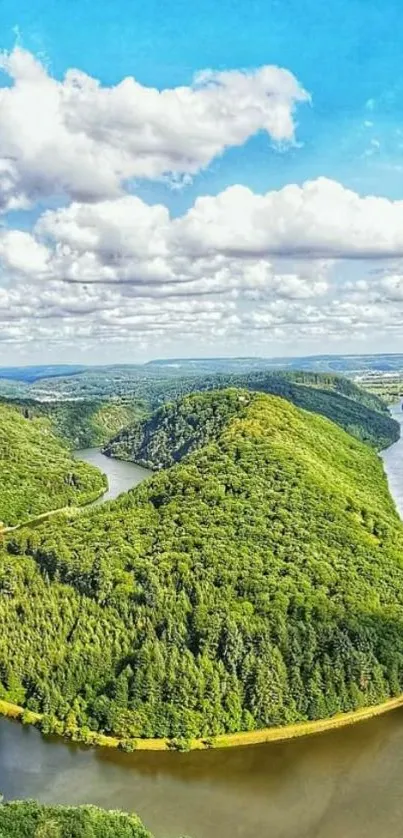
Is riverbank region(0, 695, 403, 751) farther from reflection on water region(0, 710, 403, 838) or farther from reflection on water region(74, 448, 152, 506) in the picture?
reflection on water region(74, 448, 152, 506)

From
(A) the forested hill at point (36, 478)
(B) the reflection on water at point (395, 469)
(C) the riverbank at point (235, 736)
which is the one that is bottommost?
(C) the riverbank at point (235, 736)

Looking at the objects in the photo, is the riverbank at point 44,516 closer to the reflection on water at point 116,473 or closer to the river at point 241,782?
the reflection on water at point 116,473

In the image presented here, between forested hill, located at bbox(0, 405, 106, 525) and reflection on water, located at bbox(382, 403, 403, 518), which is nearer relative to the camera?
reflection on water, located at bbox(382, 403, 403, 518)

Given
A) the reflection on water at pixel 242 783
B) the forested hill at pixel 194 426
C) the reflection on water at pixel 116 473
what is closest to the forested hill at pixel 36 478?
the reflection on water at pixel 116 473

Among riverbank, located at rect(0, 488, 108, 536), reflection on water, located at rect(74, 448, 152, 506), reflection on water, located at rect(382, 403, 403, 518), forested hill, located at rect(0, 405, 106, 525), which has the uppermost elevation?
forested hill, located at rect(0, 405, 106, 525)

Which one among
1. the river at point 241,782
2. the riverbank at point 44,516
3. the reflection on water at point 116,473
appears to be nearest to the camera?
the river at point 241,782

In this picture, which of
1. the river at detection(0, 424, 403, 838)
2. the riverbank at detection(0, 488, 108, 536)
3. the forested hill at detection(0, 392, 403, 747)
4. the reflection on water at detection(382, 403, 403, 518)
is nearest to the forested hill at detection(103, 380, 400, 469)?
the reflection on water at detection(382, 403, 403, 518)

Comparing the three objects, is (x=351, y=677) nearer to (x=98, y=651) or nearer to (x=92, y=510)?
(x=98, y=651)
